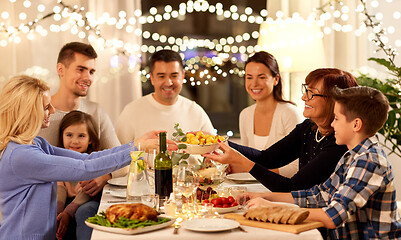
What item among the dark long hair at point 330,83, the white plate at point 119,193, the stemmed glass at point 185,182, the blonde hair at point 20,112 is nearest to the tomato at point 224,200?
the stemmed glass at point 185,182

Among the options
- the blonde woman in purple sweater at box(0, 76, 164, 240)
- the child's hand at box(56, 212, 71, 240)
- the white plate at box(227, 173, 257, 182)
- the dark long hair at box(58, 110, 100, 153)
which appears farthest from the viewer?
the dark long hair at box(58, 110, 100, 153)

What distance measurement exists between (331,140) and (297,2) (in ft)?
8.68

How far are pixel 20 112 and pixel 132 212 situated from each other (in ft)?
2.47

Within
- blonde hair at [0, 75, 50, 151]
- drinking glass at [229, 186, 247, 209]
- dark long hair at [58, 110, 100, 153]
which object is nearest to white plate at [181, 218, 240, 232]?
drinking glass at [229, 186, 247, 209]

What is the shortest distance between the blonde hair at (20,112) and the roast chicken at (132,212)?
24.7 inches

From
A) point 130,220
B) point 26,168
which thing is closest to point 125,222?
point 130,220

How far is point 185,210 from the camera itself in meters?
2.23

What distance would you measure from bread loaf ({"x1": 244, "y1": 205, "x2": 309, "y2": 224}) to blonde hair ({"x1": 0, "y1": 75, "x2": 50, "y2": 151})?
1012 mm

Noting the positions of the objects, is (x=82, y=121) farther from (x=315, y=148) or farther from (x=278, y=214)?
(x=278, y=214)

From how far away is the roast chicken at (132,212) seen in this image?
6.39ft

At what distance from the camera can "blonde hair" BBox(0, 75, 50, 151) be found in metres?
2.35

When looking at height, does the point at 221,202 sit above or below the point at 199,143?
below

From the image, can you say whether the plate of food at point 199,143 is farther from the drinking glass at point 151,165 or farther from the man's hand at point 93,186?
the man's hand at point 93,186

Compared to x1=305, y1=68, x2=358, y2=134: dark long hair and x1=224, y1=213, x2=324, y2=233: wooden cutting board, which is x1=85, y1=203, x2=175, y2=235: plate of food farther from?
x1=305, y1=68, x2=358, y2=134: dark long hair
